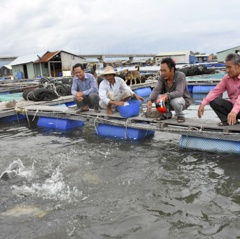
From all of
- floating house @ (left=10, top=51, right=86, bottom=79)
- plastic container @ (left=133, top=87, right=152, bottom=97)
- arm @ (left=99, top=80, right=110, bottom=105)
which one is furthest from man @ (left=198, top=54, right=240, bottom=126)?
floating house @ (left=10, top=51, right=86, bottom=79)

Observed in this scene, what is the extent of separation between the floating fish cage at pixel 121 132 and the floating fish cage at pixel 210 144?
3.86 feet

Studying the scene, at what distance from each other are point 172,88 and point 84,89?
8.84 feet

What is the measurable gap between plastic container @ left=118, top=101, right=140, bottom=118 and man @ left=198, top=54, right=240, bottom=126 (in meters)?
2.04

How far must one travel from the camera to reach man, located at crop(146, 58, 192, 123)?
568 centimetres

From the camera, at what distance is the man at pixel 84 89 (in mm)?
7383

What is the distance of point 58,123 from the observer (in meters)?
8.56

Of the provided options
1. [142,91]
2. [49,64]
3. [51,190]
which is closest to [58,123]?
[51,190]

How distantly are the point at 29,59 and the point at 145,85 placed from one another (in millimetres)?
21426

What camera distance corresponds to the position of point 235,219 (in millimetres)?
3283

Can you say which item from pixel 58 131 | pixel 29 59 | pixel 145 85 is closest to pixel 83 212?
pixel 58 131

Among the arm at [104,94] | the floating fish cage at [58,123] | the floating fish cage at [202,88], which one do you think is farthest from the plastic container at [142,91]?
the arm at [104,94]

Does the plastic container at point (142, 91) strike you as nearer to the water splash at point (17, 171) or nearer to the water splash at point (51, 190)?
the water splash at point (17, 171)

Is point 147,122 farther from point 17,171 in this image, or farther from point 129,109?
point 17,171

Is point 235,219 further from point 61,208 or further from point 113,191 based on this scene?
point 61,208
